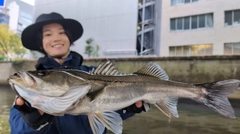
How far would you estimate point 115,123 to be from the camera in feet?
5.63

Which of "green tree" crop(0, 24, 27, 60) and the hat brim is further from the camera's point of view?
"green tree" crop(0, 24, 27, 60)

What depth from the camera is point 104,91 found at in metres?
1.66

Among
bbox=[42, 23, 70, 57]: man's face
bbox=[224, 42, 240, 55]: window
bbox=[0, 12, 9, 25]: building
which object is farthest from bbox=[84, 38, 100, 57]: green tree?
bbox=[0, 12, 9, 25]: building

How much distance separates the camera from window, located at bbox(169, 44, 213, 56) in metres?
21.2

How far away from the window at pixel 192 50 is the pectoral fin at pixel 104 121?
20424mm

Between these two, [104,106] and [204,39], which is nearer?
[104,106]

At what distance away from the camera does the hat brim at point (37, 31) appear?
2.58m

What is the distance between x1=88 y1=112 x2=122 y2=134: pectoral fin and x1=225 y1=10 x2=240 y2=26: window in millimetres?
20235

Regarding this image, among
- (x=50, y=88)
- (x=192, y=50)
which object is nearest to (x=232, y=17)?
(x=192, y=50)

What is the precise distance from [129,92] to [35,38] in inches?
53.7

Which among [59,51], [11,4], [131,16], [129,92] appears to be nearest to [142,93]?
[129,92]

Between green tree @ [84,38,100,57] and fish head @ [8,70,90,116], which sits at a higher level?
green tree @ [84,38,100,57]

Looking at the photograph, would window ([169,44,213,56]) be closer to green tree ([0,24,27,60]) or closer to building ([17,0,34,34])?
green tree ([0,24,27,60])

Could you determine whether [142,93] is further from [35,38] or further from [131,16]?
[131,16]
